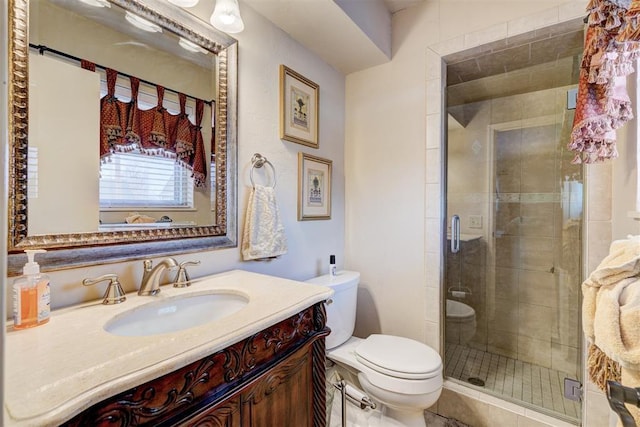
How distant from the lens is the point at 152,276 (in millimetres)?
960

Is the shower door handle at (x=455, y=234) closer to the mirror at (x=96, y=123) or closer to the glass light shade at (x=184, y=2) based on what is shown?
the mirror at (x=96, y=123)

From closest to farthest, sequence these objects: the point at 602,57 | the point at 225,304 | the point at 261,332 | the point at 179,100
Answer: the point at 261,332 < the point at 602,57 < the point at 225,304 < the point at 179,100

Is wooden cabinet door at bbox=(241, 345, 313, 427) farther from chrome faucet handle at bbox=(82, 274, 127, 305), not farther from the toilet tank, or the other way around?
the toilet tank

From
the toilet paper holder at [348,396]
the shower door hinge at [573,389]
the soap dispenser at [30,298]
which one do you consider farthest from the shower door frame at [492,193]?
the soap dispenser at [30,298]

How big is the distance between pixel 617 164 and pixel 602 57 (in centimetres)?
62

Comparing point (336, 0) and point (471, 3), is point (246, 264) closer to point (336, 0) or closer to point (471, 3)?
point (336, 0)

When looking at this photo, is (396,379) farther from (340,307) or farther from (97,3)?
(97,3)

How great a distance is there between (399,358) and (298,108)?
1413 millimetres

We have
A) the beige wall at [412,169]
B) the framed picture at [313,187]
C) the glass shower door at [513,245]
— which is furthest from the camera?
the glass shower door at [513,245]

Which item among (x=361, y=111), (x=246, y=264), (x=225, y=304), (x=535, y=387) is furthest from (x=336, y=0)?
(x=535, y=387)

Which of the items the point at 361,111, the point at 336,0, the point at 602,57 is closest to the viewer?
the point at 602,57

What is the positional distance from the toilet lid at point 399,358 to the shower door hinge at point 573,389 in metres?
0.84

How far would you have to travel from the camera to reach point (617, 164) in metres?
1.23

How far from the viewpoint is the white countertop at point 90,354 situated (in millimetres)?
428
